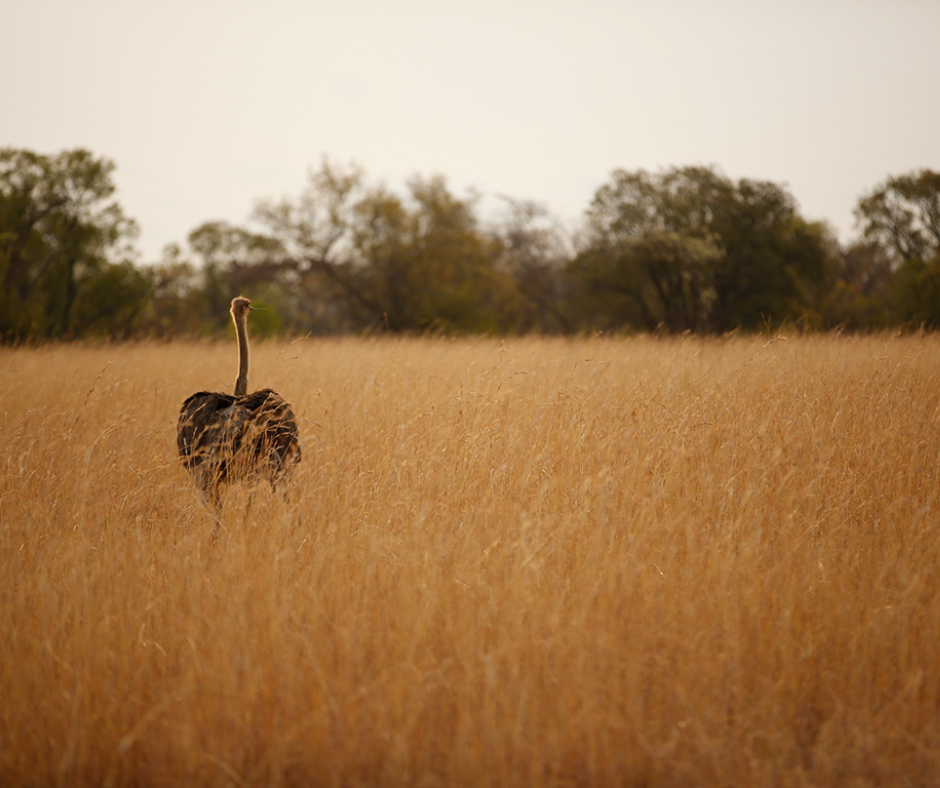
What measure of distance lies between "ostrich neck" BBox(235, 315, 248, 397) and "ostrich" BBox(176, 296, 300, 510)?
1.02 ft

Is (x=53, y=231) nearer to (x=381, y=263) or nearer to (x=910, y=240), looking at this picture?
(x=381, y=263)

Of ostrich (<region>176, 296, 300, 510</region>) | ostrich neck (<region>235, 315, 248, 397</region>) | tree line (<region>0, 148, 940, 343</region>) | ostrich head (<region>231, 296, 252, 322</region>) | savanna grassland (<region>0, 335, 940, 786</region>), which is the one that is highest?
tree line (<region>0, 148, 940, 343</region>)

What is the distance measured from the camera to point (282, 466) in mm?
3549

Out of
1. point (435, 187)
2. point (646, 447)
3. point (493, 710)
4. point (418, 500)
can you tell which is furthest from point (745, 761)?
point (435, 187)

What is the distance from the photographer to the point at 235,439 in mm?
3504

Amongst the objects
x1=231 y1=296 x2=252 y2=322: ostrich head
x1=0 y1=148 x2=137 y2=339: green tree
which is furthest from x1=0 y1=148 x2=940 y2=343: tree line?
x1=231 y1=296 x2=252 y2=322: ostrich head

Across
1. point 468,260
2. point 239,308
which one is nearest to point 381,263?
point 468,260

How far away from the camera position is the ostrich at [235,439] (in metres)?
3.34

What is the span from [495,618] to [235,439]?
195 centimetres

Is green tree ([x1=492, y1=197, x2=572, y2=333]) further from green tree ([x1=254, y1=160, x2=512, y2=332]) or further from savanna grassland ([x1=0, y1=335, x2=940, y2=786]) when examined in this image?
savanna grassland ([x1=0, y1=335, x2=940, y2=786])

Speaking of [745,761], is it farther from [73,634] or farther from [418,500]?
[73,634]

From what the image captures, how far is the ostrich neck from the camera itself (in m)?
3.99

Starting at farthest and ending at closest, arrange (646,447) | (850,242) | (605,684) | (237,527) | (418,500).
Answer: (850,242), (646,447), (418,500), (237,527), (605,684)

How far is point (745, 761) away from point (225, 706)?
5.18 feet
